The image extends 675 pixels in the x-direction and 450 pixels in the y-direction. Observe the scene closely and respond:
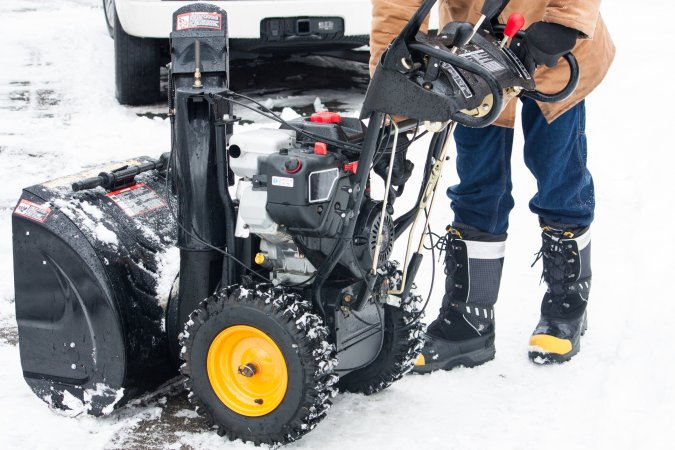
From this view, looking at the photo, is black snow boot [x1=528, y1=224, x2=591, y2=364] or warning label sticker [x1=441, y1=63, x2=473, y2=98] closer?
warning label sticker [x1=441, y1=63, x2=473, y2=98]

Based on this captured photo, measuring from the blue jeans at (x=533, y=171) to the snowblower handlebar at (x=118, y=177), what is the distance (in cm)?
100

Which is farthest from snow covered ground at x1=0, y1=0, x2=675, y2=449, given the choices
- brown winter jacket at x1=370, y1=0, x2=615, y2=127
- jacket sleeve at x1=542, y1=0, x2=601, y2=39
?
jacket sleeve at x1=542, y1=0, x2=601, y2=39

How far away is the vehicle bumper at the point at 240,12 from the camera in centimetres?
576

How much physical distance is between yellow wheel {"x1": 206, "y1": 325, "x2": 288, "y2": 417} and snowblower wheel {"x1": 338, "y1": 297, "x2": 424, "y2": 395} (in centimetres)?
43

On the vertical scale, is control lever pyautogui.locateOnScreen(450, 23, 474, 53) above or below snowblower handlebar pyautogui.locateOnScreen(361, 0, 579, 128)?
above

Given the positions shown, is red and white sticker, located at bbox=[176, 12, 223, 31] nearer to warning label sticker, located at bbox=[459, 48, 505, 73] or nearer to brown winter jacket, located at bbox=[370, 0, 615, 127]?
brown winter jacket, located at bbox=[370, 0, 615, 127]

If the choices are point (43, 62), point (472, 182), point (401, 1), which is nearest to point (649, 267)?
point (472, 182)

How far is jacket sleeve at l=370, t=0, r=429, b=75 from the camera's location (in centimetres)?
288

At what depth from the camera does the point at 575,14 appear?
2691 millimetres

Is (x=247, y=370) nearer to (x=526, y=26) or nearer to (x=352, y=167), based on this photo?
(x=352, y=167)

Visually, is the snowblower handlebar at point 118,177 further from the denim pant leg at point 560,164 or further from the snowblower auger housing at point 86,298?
the denim pant leg at point 560,164

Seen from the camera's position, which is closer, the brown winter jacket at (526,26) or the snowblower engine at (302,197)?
the snowblower engine at (302,197)

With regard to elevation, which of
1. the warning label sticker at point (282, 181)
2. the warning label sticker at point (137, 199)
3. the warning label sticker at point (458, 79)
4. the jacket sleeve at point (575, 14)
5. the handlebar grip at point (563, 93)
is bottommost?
the warning label sticker at point (137, 199)

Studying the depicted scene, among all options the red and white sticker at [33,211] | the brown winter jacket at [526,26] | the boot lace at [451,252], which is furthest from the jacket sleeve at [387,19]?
the red and white sticker at [33,211]
